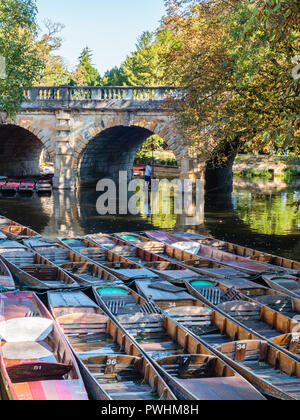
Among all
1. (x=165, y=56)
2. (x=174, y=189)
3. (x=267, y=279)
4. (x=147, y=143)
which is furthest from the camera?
(x=147, y=143)

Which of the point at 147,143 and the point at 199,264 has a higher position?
the point at 147,143

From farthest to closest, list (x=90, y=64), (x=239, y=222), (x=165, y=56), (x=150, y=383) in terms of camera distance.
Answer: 1. (x=90, y=64)
2. (x=239, y=222)
3. (x=165, y=56)
4. (x=150, y=383)

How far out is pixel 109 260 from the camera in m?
15.5

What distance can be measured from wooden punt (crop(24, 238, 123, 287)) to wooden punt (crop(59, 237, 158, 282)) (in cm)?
20

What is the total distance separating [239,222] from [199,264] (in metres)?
10.8

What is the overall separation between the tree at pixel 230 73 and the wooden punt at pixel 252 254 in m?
3.05

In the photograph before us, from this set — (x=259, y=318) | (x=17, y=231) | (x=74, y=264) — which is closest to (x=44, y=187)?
(x=17, y=231)

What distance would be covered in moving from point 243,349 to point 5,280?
233 inches

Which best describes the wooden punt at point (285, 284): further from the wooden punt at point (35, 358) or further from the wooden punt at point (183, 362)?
the wooden punt at point (35, 358)

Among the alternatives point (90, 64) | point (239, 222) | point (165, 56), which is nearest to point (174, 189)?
point (239, 222)

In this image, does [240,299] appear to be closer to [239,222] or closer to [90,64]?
[239,222]

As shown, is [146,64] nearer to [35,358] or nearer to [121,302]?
[121,302]

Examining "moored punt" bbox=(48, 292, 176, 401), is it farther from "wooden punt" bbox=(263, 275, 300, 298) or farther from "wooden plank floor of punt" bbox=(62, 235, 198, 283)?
"wooden punt" bbox=(263, 275, 300, 298)

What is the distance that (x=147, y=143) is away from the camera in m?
52.7
